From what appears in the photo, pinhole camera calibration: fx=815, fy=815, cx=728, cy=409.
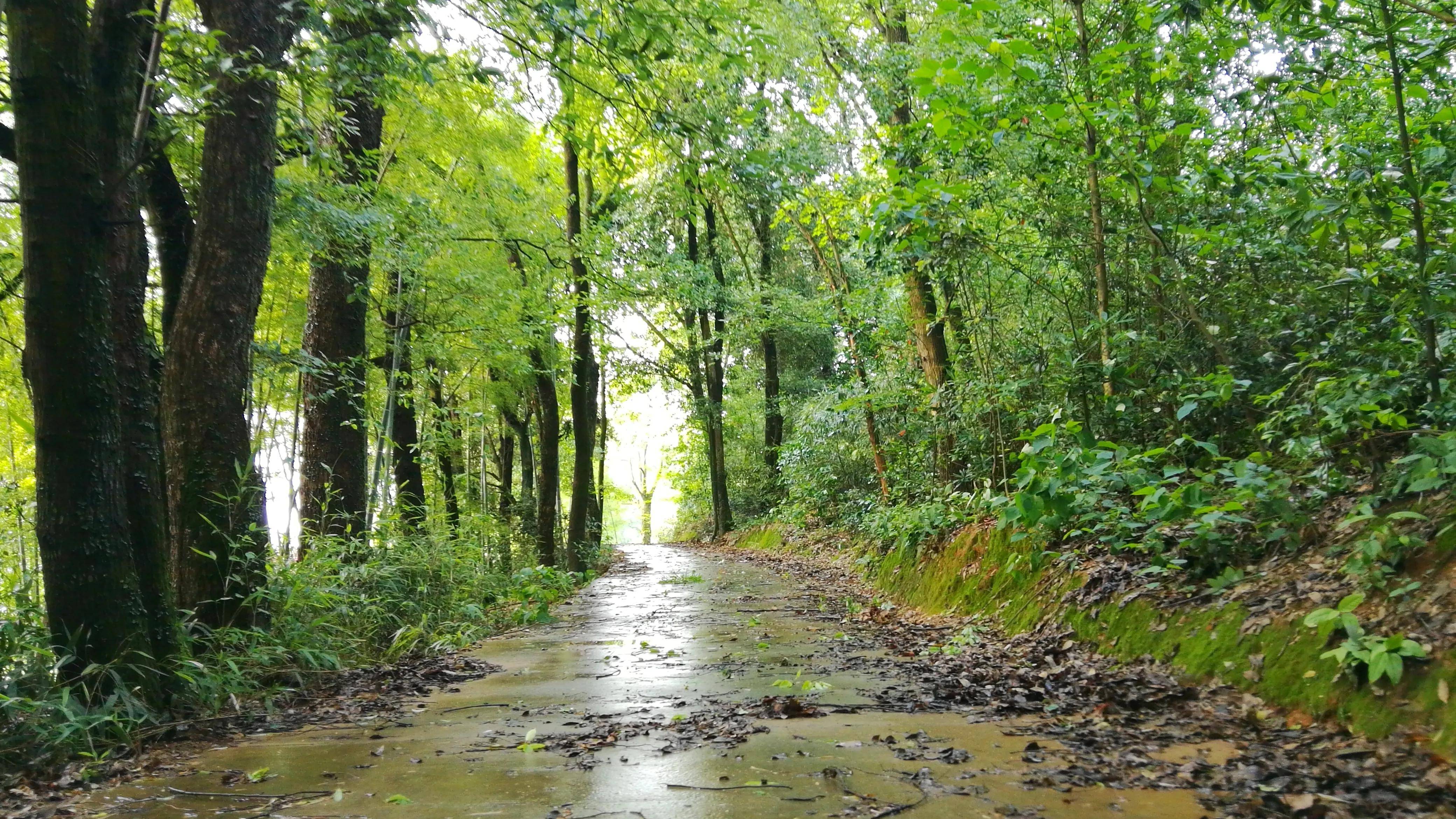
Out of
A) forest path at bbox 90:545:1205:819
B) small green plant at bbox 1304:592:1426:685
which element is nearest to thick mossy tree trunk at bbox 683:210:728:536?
forest path at bbox 90:545:1205:819

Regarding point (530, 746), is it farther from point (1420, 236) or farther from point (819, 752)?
point (1420, 236)

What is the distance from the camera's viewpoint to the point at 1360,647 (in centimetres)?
300

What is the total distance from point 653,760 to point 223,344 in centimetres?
434

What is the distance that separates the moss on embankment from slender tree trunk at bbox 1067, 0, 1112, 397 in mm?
1692

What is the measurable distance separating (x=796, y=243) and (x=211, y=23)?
1538 centimetres

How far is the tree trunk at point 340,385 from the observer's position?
8305 mm

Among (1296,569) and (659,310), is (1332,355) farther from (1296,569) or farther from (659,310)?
(659,310)

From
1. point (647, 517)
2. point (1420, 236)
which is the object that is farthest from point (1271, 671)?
point (647, 517)

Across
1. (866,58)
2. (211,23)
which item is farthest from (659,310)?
(211,23)

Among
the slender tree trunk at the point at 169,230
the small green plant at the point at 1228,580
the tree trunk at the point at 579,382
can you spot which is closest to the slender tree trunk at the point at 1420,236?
the small green plant at the point at 1228,580

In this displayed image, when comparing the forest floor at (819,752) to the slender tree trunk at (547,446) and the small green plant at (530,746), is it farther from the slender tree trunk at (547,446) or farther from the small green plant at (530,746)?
the slender tree trunk at (547,446)

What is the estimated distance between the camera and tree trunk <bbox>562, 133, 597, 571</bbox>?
528 inches

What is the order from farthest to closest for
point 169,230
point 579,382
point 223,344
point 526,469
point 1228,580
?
point 526,469 < point 579,382 < point 169,230 < point 223,344 < point 1228,580

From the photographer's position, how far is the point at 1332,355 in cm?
466
